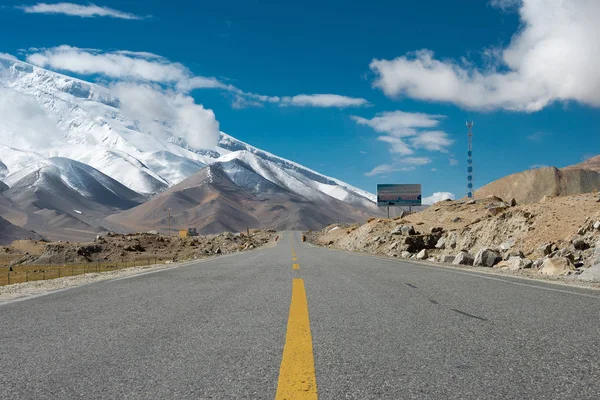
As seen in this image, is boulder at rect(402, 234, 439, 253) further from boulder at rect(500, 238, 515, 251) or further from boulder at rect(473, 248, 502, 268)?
boulder at rect(473, 248, 502, 268)

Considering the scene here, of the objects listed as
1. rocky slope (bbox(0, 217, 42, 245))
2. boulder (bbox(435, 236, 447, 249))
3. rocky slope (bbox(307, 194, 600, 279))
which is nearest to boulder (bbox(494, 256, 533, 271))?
rocky slope (bbox(307, 194, 600, 279))

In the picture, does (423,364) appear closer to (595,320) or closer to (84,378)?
(84,378)

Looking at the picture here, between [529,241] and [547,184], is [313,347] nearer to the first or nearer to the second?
[529,241]

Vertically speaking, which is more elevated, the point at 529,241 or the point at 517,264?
the point at 529,241

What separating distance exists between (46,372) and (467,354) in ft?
11.7

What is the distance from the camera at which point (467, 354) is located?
4.29 metres

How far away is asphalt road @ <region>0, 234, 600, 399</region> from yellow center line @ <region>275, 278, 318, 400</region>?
32 millimetres

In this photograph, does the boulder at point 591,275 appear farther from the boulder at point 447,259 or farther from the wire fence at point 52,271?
the wire fence at point 52,271

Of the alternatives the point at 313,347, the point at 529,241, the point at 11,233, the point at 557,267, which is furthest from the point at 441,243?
the point at 11,233

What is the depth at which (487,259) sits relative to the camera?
72.7 ft

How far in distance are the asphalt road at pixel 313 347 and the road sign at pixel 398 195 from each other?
9175 centimetres

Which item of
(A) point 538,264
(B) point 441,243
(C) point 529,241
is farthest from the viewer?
(B) point 441,243

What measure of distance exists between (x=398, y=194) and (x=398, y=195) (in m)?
0.22

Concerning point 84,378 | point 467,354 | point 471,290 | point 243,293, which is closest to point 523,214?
point 471,290
